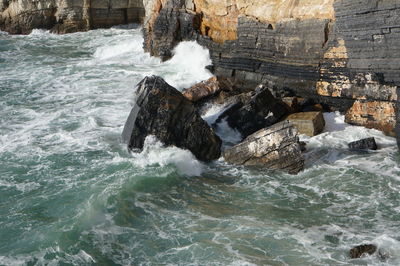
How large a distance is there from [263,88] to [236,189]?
4.10m

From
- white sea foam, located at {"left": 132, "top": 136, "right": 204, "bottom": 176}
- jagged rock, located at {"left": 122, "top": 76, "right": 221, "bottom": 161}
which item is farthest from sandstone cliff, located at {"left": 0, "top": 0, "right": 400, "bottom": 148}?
white sea foam, located at {"left": 132, "top": 136, "right": 204, "bottom": 176}

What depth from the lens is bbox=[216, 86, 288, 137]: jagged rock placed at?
13.1 metres

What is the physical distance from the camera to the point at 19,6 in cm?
3059

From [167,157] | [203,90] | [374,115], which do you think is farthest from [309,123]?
[167,157]

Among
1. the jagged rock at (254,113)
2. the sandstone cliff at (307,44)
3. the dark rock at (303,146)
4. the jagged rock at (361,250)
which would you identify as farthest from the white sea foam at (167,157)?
the sandstone cliff at (307,44)

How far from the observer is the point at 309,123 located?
1267 centimetres

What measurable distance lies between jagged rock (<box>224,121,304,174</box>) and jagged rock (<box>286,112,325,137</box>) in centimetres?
177

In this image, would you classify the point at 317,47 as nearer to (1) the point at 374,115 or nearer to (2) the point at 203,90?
(1) the point at 374,115

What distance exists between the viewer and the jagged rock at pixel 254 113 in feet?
42.8

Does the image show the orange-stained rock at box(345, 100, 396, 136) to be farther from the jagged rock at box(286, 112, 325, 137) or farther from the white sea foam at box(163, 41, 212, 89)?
the white sea foam at box(163, 41, 212, 89)

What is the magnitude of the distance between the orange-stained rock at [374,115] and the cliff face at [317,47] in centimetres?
2

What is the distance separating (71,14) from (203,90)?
Result: 713 inches

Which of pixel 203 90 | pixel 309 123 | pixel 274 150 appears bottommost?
pixel 274 150

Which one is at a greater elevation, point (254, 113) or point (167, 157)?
point (254, 113)
